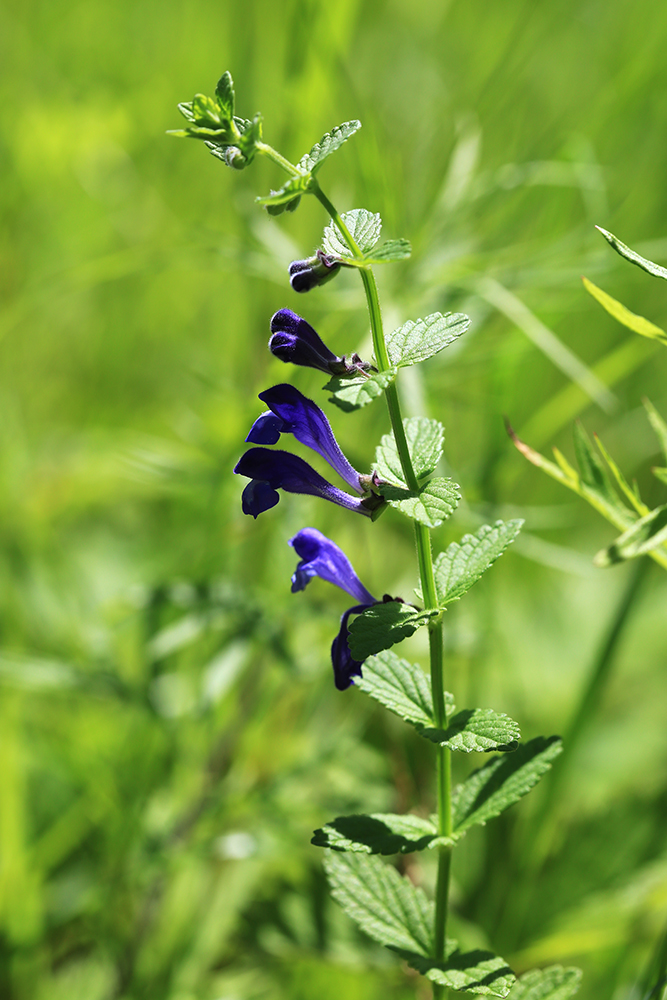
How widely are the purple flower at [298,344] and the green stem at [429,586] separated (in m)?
0.09

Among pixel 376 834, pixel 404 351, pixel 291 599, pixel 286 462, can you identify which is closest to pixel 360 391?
pixel 404 351

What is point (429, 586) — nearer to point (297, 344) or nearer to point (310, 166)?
point (297, 344)

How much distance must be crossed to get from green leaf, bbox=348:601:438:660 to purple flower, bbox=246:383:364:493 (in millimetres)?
148

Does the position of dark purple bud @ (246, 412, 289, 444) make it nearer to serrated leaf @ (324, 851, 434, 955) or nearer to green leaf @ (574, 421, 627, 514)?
green leaf @ (574, 421, 627, 514)

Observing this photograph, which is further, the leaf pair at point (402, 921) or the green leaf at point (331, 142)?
the leaf pair at point (402, 921)

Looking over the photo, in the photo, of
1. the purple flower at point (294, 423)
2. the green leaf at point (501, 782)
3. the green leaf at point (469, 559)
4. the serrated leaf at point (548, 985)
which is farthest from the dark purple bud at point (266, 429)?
the serrated leaf at point (548, 985)

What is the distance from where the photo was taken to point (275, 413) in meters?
0.84

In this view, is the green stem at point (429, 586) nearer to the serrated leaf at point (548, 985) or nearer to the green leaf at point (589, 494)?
the serrated leaf at point (548, 985)

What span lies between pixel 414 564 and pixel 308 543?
1.48 meters

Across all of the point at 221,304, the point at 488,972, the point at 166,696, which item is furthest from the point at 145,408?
the point at 488,972

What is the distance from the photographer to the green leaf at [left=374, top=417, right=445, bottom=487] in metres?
0.78

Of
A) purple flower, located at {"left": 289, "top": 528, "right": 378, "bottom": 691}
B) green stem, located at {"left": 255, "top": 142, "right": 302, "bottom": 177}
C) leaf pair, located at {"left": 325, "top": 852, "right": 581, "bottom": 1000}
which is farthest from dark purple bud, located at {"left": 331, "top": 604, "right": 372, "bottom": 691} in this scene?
green stem, located at {"left": 255, "top": 142, "right": 302, "bottom": 177}

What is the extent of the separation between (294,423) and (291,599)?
2.64ft

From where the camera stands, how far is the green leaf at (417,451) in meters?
0.78
